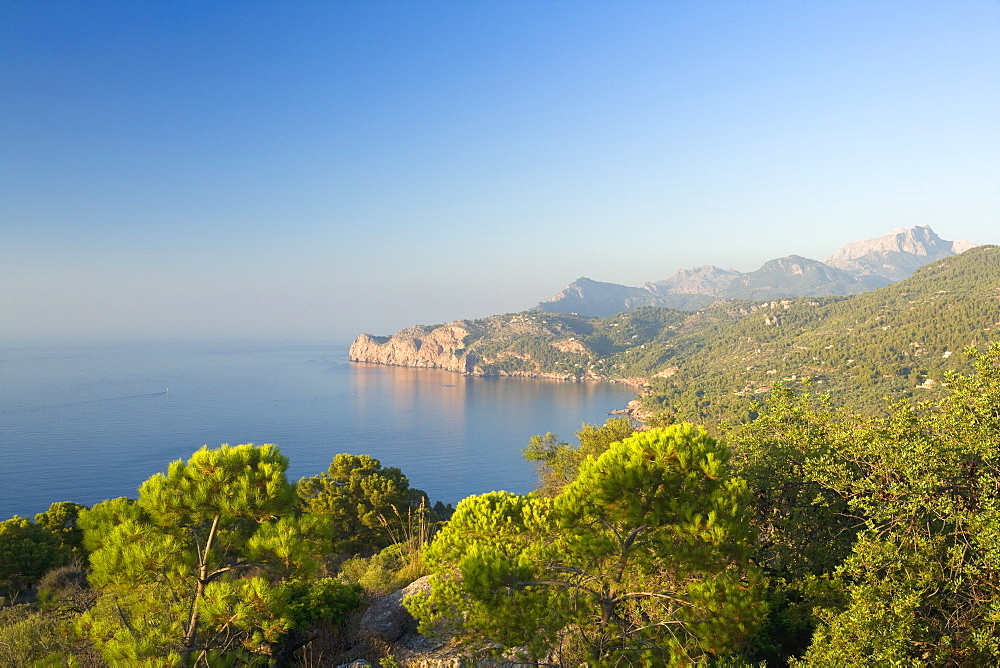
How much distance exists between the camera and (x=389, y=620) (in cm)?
966

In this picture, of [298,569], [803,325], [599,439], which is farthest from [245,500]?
[803,325]

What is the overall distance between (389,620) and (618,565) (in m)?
5.21

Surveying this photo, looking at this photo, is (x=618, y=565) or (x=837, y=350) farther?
(x=837, y=350)

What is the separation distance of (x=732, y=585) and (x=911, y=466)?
10.9ft

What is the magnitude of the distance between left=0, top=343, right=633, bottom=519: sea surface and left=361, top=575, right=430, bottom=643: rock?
2109 inches

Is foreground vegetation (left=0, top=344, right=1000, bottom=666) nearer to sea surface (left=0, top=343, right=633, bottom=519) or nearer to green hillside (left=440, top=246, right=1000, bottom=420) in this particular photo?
sea surface (left=0, top=343, right=633, bottom=519)

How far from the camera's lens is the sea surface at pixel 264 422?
63969 mm

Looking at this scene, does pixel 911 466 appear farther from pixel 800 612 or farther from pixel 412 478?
pixel 412 478

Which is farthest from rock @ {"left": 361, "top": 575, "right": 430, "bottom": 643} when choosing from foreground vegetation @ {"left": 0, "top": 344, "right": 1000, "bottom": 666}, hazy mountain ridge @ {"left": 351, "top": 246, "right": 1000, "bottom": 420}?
hazy mountain ridge @ {"left": 351, "top": 246, "right": 1000, "bottom": 420}

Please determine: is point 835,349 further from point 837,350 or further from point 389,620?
point 389,620

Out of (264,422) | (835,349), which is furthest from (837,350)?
(264,422)

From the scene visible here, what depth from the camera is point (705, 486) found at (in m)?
7.11

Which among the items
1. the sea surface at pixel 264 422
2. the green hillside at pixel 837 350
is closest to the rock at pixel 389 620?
the sea surface at pixel 264 422

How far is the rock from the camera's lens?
9.40m
